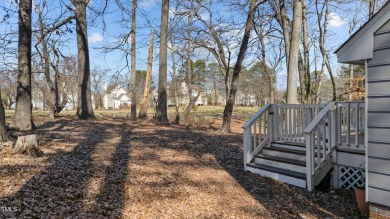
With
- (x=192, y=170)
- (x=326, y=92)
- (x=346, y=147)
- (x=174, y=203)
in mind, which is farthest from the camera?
(x=326, y=92)

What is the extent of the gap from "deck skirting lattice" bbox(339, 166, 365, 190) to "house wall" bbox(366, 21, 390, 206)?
3.54ft

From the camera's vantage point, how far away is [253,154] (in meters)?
6.64

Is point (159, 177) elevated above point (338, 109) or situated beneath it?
situated beneath

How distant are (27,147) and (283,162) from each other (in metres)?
4.93

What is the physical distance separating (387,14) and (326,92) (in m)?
47.4

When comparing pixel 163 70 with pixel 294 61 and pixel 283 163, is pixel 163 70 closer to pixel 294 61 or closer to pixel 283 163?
pixel 294 61

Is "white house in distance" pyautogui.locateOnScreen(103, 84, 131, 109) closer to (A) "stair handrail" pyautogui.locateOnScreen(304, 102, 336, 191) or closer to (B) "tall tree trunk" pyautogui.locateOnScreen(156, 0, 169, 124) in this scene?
(B) "tall tree trunk" pyautogui.locateOnScreen(156, 0, 169, 124)

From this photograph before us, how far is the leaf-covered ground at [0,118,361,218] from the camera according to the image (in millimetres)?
3768

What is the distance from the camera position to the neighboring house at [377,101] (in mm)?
4039

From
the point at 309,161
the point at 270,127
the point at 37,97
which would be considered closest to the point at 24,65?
the point at 270,127

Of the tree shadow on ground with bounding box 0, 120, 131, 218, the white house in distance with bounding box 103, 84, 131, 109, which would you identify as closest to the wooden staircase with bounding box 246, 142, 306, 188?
the tree shadow on ground with bounding box 0, 120, 131, 218

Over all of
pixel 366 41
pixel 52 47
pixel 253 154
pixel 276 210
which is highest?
pixel 52 47

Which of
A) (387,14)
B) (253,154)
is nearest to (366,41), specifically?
(387,14)

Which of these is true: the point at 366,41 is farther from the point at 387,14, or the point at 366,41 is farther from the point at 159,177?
the point at 159,177
